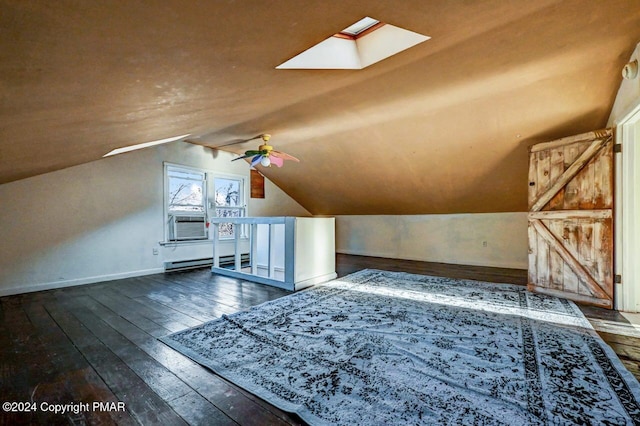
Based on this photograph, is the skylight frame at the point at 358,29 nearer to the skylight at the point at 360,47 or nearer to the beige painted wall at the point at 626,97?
the skylight at the point at 360,47

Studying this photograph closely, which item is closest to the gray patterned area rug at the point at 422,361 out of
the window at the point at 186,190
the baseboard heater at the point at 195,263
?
the baseboard heater at the point at 195,263

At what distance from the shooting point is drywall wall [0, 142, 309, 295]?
370 centimetres

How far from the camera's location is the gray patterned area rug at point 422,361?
1432 mm

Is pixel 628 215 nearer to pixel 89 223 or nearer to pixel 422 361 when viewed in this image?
pixel 422 361

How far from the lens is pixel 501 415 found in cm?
138

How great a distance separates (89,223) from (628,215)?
6809mm

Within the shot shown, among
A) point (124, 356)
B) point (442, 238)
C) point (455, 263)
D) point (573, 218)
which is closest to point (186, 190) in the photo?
point (124, 356)

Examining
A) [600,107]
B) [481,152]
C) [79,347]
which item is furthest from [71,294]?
[600,107]

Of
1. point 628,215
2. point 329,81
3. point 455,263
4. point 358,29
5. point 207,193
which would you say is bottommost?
point 455,263

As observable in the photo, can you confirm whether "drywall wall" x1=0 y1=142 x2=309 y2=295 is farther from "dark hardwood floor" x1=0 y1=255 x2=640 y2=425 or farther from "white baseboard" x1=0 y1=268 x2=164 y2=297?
"dark hardwood floor" x1=0 y1=255 x2=640 y2=425

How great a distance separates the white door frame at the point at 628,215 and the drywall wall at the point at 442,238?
2.48 meters

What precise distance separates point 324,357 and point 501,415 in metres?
1.05

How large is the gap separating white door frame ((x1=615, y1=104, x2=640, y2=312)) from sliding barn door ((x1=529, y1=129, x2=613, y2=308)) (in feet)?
0.23

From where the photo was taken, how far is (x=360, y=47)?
244cm
